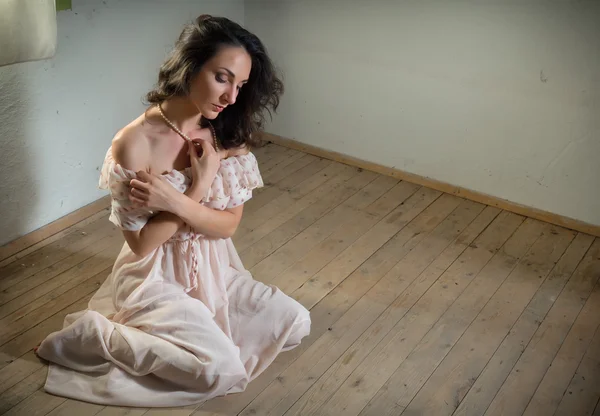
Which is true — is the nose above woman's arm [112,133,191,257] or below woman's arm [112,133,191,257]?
above

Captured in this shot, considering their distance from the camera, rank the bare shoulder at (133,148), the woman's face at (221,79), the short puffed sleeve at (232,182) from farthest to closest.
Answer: the short puffed sleeve at (232,182), the bare shoulder at (133,148), the woman's face at (221,79)

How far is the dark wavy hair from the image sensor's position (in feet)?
5.87

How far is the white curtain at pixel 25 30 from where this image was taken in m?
1.64

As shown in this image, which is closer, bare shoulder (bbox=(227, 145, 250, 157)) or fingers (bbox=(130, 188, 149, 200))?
fingers (bbox=(130, 188, 149, 200))

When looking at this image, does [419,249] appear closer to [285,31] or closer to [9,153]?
[285,31]

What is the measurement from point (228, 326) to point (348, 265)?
0.71 metres

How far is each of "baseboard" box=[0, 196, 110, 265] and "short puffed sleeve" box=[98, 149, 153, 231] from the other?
35.6 inches

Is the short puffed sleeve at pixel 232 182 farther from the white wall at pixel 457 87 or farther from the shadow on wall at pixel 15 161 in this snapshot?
the white wall at pixel 457 87

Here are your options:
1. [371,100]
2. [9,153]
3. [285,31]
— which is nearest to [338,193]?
[371,100]

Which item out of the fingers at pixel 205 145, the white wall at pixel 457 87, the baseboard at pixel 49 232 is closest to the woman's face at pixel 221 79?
the fingers at pixel 205 145

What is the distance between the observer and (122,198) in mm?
1896

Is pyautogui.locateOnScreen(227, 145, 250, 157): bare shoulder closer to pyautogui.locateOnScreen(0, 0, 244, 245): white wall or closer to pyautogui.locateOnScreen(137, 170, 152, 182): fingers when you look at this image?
pyautogui.locateOnScreen(137, 170, 152, 182): fingers

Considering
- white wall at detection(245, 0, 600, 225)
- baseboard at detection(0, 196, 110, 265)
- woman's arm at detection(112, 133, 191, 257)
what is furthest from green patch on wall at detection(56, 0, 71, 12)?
white wall at detection(245, 0, 600, 225)

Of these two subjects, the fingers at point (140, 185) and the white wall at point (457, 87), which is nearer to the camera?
the fingers at point (140, 185)
